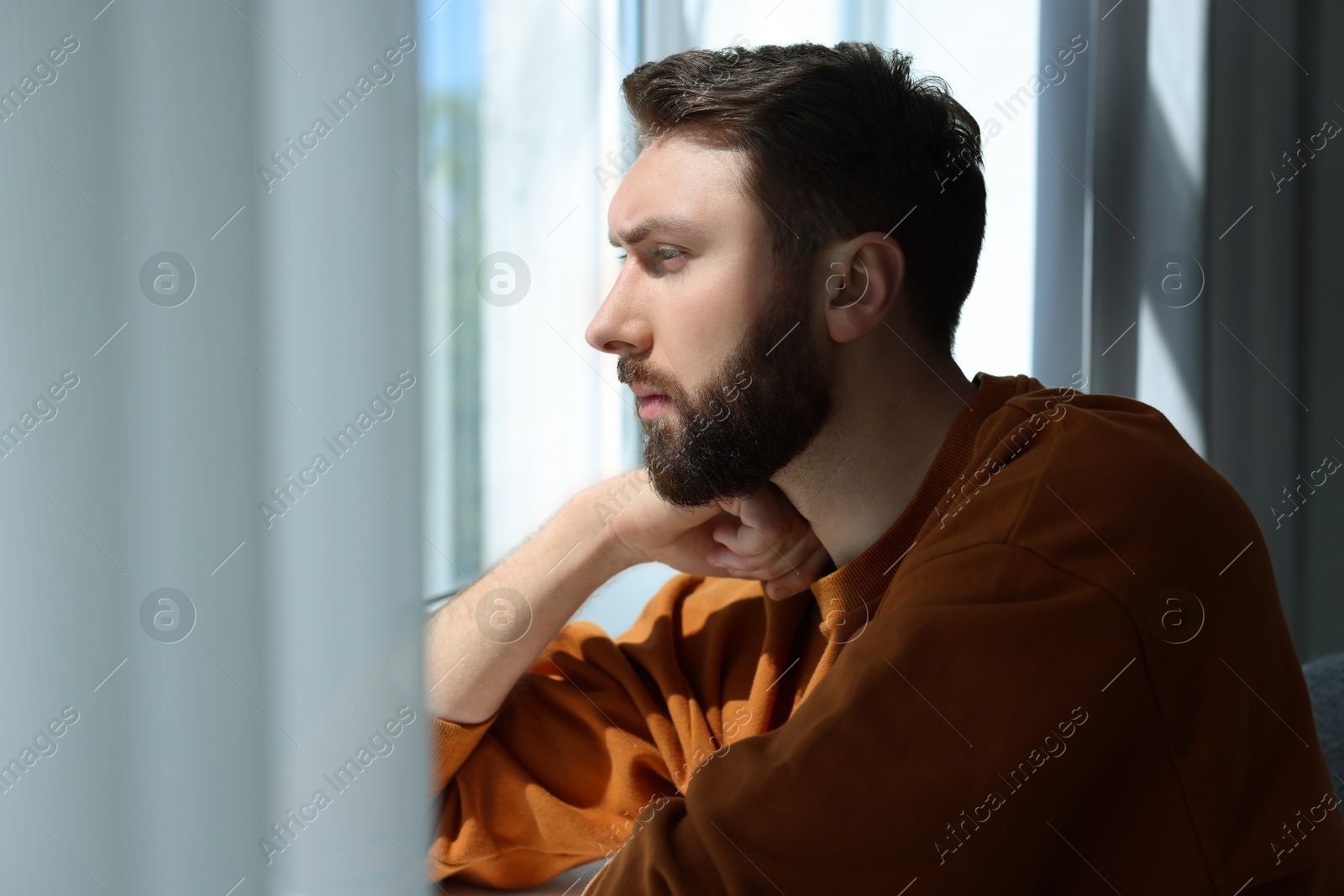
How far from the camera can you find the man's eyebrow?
114cm

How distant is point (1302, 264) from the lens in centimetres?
179

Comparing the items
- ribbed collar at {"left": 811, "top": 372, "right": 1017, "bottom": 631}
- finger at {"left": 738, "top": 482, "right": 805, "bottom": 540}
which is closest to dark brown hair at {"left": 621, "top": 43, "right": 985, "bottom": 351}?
ribbed collar at {"left": 811, "top": 372, "right": 1017, "bottom": 631}

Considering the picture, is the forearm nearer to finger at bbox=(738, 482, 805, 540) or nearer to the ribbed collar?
finger at bbox=(738, 482, 805, 540)

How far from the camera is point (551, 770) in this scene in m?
1.33

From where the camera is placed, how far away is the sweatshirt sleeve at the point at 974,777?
773mm

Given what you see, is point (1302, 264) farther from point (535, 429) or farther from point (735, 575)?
point (535, 429)

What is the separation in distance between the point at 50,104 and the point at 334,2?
0.48ft

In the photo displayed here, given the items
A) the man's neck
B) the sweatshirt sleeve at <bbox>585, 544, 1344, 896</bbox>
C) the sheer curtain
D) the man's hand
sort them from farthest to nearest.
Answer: the man's hand < the man's neck < the sweatshirt sleeve at <bbox>585, 544, 1344, 896</bbox> < the sheer curtain

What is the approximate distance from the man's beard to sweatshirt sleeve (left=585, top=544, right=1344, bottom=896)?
1.10 ft

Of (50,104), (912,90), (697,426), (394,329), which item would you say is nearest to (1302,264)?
(912,90)

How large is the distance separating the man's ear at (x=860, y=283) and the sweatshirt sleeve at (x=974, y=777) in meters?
0.37

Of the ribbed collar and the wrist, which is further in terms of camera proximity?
the wrist

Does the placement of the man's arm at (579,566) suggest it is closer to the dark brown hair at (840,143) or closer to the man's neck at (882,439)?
the man's neck at (882,439)

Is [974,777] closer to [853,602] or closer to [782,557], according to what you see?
[853,602]
